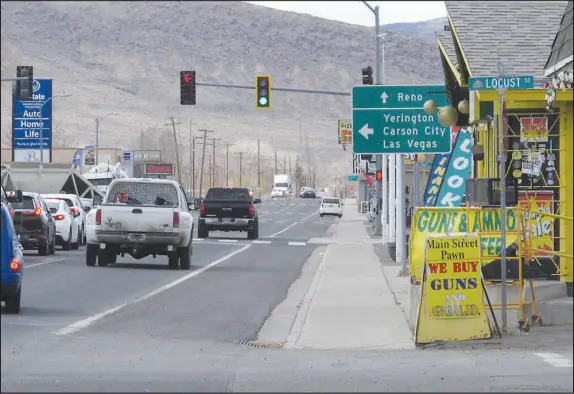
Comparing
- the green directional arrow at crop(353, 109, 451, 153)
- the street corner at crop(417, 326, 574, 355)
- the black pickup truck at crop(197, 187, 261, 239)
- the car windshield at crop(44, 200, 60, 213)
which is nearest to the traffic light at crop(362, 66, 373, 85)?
the black pickup truck at crop(197, 187, 261, 239)

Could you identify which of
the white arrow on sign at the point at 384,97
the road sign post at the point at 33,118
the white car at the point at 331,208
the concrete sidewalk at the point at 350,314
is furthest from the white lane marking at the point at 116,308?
the white car at the point at 331,208

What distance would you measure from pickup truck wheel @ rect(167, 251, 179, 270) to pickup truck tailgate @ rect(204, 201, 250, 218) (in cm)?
2047

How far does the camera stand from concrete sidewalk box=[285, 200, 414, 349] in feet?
56.0

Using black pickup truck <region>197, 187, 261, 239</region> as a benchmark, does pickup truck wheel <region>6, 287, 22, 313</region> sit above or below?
below

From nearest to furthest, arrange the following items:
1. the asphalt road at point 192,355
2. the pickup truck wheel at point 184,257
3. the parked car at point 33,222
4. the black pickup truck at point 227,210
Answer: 1. the asphalt road at point 192,355
2. the pickup truck wheel at point 184,257
3. the parked car at point 33,222
4. the black pickup truck at point 227,210

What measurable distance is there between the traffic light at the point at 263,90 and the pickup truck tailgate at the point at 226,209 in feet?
27.5

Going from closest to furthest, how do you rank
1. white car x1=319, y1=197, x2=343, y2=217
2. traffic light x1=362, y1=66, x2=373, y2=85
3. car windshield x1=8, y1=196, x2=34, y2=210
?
car windshield x1=8, y1=196, x2=34, y2=210, traffic light x1=362, y1=66, x2=373, y2=85, white car x1=319, y1=197, x2=343, y2=217

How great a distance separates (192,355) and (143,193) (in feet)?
58.7

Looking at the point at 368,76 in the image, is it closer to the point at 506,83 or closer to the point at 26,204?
the point at 26,204

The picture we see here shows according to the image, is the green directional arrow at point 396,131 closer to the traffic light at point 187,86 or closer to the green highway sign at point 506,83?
the green highway sign at point 506,83

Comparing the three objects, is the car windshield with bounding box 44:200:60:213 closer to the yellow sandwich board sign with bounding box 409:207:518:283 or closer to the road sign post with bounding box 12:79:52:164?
the yellow sandwich board sign with bounding box 409:207:518:283

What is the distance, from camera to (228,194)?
5456 centimetres

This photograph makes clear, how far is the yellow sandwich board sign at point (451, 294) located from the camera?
52.7 feet

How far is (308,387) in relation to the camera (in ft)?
38.1
